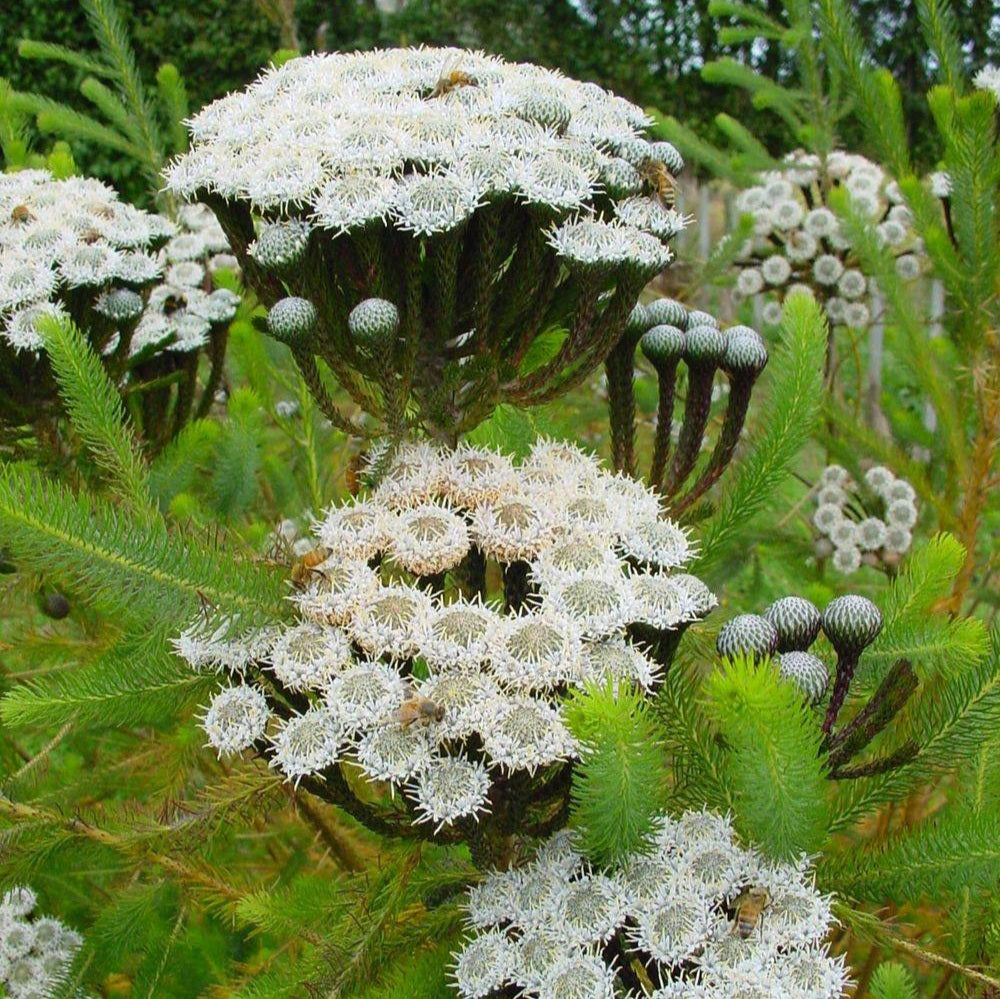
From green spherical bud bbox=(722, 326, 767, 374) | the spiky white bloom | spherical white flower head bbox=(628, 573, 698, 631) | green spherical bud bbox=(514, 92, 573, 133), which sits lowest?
spherical white flower head bbox=(628, 573, 698, 631)

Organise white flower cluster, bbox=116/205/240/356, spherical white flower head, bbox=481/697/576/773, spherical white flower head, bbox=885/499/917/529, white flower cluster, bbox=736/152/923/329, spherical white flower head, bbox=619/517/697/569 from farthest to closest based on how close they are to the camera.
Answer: white flower cluster, bbox=736/152/923/329, spherical white flower head, bbox=885/499/917/529, white flower cluster, bbox=116/205/240/356, spherical white flower head, bbox=619/517/697/569, spherical white flower head, bbox=481/697/576/773

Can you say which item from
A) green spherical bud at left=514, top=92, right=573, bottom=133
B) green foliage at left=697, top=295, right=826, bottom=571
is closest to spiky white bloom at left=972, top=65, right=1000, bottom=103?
green foliage at left=697, top=295, right=826, bottom=571

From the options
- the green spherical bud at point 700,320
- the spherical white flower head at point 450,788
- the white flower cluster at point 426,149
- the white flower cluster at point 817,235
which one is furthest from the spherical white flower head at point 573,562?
the white flower cluster at point 817,235

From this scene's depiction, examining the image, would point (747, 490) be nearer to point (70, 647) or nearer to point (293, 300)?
point (293, 300)

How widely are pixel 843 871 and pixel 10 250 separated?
1469 millimetres

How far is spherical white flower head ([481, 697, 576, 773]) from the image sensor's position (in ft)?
3.18

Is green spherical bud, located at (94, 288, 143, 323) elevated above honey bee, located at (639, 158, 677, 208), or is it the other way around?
honey bee, located at (639, 158, 677, 208)

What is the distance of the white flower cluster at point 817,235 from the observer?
3035 millimetres

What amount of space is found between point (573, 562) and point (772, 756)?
33 cm

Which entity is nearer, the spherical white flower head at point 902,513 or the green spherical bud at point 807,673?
the green spherical bud at point 807,673

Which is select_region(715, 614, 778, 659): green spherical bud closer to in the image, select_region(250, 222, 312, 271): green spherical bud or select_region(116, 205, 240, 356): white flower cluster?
select_region(250, 222, 312, 271): green spherical bud

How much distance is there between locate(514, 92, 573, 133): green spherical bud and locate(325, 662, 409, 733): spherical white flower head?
0.68 metres

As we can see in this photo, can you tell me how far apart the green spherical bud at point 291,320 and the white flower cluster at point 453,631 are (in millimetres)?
227

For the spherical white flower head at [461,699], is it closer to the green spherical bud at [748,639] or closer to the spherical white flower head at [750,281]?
the green spherical bud at [748,639]
